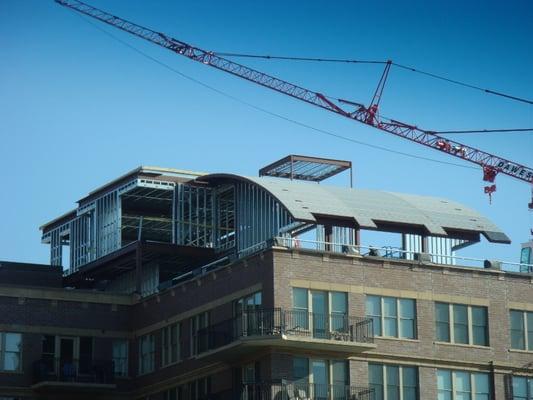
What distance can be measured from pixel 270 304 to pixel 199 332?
5557 millimetres

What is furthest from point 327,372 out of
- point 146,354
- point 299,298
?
point 146,354

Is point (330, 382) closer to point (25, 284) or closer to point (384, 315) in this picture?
point (384, 315)

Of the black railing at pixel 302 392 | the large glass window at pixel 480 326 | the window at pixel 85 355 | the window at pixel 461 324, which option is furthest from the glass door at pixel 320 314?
the window at pixel 85 355

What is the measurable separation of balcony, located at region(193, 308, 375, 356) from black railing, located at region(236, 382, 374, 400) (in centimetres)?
174

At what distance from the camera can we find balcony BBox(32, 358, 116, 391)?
81.9 metres

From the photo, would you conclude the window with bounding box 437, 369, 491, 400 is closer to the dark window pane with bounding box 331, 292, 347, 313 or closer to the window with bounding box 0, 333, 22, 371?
the dark window pane with bounding box 331, 292, 347, 313

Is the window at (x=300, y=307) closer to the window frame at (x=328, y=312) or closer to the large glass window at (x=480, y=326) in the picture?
the window frame at (x=328, y=312)

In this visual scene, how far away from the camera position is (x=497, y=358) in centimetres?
7712

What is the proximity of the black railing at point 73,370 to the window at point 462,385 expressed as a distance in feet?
61.8

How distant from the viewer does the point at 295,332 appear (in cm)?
7106

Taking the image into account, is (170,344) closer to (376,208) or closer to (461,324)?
(376,208)

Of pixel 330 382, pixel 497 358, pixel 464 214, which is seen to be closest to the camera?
pixel 330 382

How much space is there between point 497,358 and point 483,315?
7.39ft

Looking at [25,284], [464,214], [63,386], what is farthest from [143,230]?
[464,214]
